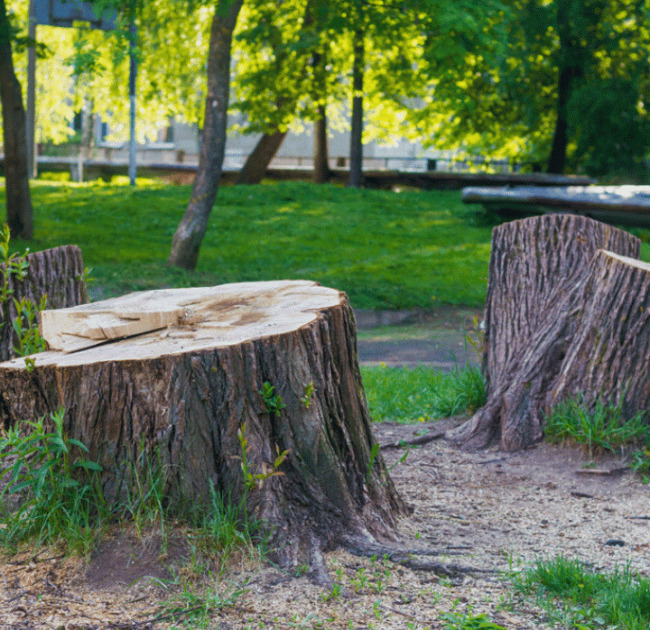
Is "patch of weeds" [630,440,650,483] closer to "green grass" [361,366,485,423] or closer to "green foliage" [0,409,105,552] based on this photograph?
"green grass" [361,366,485,423]

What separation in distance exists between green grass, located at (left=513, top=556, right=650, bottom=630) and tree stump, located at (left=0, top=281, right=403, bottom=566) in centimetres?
70

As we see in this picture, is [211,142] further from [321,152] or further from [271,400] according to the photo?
[321,152]

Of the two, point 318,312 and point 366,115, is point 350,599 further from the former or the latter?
point 366,115

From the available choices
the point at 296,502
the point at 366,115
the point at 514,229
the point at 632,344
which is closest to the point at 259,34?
the point at 514,229

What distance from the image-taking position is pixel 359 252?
17297mm

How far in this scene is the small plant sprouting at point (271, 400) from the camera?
3.27m

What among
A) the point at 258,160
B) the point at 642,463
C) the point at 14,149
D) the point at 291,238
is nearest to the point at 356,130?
the point at 258,160

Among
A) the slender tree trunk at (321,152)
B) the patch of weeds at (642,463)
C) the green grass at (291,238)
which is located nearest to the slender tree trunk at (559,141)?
the green grass at (291,238)

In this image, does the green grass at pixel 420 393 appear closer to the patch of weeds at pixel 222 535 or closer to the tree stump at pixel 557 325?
the tree stump at pixel 557 325

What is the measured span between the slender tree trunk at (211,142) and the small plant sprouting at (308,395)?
10.6m

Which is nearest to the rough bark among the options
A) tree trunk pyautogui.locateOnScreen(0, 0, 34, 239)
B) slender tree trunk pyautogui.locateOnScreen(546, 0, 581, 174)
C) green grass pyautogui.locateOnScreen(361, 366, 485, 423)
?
green grass pyautogui.locateOnScreen(361, 366, 485, 423)

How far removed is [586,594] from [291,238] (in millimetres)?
15334

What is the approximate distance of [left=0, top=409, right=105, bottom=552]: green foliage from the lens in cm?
312

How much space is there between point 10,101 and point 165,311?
12195mm
